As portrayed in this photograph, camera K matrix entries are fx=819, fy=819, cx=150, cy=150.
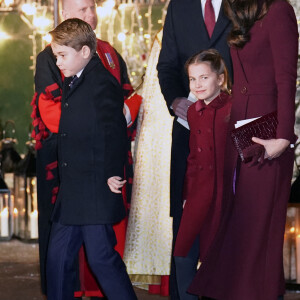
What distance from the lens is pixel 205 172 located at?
10.2 feet

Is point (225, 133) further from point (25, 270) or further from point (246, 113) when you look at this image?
point (25, 270)

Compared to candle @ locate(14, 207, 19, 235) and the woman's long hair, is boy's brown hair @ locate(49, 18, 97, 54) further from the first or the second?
candle @ locate(14, 207, 19, 235)

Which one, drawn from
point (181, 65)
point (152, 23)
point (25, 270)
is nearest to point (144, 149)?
point (181, 65)

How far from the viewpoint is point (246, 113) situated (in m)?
2.78

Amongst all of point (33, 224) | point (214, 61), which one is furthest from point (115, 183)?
point (33, 224)

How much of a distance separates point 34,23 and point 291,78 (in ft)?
13.2

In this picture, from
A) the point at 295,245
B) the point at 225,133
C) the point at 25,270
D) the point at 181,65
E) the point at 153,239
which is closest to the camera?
the point at 225,133

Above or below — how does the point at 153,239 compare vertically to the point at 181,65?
below

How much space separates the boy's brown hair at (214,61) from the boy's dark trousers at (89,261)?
2.30 feet

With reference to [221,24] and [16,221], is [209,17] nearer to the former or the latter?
[221,24]

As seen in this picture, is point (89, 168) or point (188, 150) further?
point (188, 150)

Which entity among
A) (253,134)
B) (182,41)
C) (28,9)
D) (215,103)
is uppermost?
(28,9)

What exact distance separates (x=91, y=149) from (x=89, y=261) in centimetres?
43

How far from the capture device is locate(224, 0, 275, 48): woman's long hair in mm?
2773
